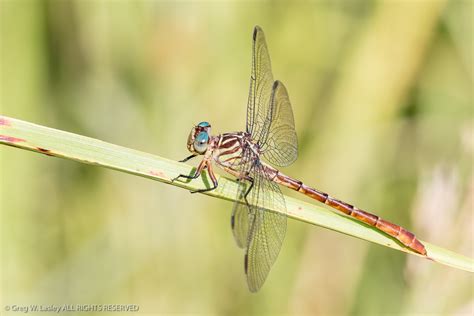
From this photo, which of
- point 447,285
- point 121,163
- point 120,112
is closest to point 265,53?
point 120,112

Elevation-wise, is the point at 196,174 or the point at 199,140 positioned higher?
the point at 199,140

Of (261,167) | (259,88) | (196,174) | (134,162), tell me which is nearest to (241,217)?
(196,174)

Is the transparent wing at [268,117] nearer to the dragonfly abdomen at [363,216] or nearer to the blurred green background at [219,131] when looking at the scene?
the dragonfly abdomen at [363,216]

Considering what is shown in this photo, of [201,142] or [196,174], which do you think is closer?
[196,174]

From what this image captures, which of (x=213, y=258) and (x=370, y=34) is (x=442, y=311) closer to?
(x=213, y=258)

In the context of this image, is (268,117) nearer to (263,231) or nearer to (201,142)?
(201,142)

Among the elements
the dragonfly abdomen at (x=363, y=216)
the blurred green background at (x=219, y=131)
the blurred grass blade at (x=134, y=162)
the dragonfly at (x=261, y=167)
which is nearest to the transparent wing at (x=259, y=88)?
the dragonfly at (x=261, y=167)

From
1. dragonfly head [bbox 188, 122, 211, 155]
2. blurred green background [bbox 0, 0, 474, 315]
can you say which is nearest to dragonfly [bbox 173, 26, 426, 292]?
dragonfly head [bbox 188, 122, 211, 155]
